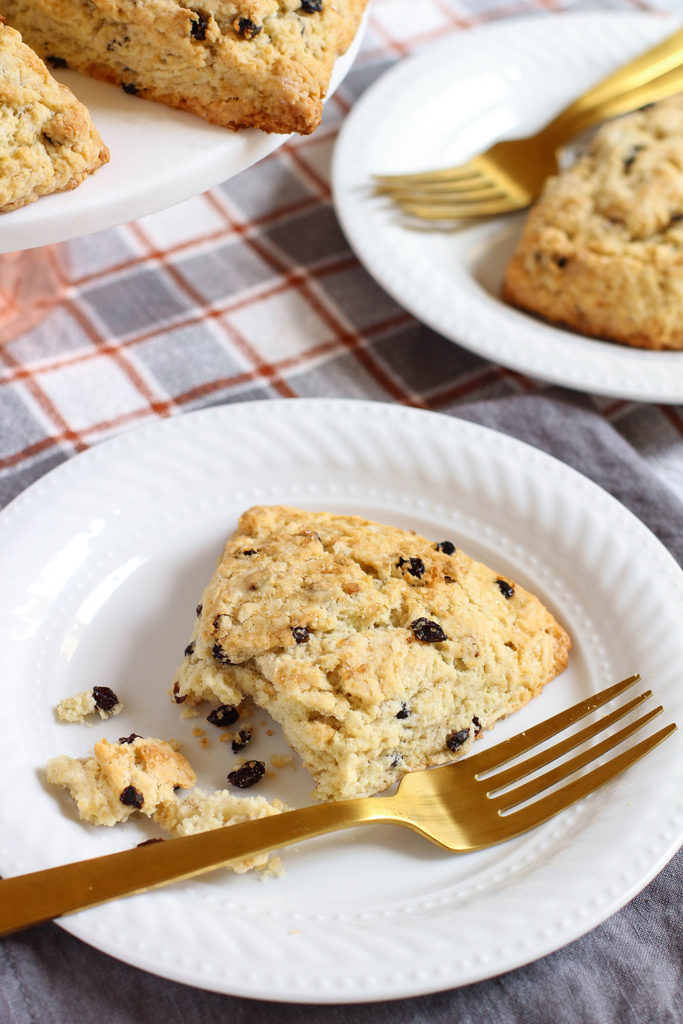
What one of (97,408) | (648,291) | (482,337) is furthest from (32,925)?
(648,291)

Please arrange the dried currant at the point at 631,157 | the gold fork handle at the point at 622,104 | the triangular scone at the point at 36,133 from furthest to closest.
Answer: the gold fork handle at the point at 622,104 < the dried currant at the point at 631,157 < the triangular scone at the point at 36,133

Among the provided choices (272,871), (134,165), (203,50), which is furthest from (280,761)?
(203,50)

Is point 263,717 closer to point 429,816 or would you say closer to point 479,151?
point 429,816

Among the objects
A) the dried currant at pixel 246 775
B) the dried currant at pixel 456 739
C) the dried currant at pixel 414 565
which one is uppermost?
the dried currant at pixel 414 565

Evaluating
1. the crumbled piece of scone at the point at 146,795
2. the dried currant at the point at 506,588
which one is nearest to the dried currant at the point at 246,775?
the crumbled piece of scone at the point at 146,795

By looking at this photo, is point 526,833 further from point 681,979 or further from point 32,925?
point 32,925

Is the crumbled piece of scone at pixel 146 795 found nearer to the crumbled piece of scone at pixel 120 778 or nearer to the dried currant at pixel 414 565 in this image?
the crumbled piece of scone at pixel 120 778

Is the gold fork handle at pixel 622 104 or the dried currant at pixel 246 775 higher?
the gold fork handle at pixel 622 104
